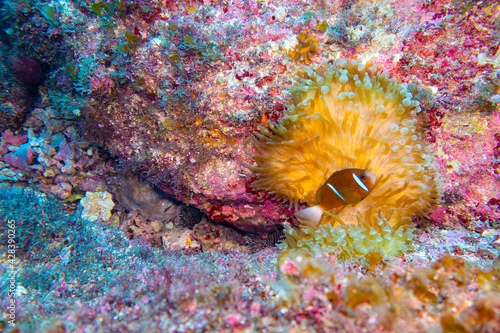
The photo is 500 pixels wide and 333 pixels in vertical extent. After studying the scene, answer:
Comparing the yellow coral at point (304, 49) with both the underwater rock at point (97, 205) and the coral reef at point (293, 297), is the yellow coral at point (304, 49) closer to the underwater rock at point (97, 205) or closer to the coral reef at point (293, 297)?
the coral reef at point (293, 297)

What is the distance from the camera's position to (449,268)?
1433 mm

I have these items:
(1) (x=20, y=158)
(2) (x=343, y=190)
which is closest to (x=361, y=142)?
(2) (x=343, y=190)

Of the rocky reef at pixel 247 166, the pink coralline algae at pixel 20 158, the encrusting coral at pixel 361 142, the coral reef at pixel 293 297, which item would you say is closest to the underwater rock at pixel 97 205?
the rocky reef at pixel 247 166

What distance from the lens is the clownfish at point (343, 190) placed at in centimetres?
205

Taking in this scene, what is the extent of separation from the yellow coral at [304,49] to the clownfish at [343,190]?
1.23 meters

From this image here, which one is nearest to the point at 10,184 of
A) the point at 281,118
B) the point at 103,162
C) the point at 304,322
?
the point at 103,162

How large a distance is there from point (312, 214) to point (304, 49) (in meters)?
1.63

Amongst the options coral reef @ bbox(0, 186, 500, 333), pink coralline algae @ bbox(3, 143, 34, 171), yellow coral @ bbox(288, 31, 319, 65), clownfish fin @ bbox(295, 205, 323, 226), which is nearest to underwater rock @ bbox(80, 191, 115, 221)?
pink coralline algae @ bbox(3, 143, 34, 171)

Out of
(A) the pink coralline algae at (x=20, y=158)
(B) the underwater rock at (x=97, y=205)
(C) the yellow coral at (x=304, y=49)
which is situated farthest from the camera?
(A) the pink coralline algae at (x=20, y=158)

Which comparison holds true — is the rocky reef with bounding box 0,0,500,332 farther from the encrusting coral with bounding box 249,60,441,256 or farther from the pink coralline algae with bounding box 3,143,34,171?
the pink coralline algae with bounding box 3,143,34,171

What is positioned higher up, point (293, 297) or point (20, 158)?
point (293, 297)

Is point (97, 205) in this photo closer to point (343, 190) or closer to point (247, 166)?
point (247, 166)

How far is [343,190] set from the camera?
2.12 m

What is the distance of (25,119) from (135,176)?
105 inches
